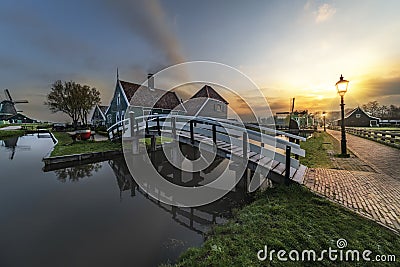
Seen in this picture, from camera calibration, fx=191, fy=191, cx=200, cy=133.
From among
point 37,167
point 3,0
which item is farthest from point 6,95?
point 37,167

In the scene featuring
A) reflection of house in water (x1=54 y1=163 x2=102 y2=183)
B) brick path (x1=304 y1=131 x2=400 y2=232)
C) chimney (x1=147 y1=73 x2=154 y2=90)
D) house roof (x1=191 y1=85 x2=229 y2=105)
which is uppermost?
chimney (x1=147 y1=73 x2=154 y2=90)

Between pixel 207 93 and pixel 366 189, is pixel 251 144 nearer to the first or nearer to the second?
pixel 366 189

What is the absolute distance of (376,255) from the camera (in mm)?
2582

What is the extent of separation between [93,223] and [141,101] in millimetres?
20966

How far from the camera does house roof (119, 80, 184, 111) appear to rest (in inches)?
938

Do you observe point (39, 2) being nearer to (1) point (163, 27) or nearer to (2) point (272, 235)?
(1) point (163, 27)

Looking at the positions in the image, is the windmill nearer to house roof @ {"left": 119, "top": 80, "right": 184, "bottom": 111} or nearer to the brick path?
house roof @ {"left": 119, "top": 80, "right": 184, "bottom": 111}

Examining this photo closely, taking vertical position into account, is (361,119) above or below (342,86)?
below

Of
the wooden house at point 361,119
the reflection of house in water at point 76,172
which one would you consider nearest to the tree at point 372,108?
the wooden house at point 361,119

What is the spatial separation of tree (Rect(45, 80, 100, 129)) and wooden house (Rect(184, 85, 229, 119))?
838 inches

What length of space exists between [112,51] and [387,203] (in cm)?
1768

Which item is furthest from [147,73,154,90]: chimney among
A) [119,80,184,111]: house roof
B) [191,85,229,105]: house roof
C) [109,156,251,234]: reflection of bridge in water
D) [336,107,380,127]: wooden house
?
[336,107,380,127]: wooden house

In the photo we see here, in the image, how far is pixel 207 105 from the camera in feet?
69.8

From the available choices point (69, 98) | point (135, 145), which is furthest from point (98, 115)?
point (135, 145)
